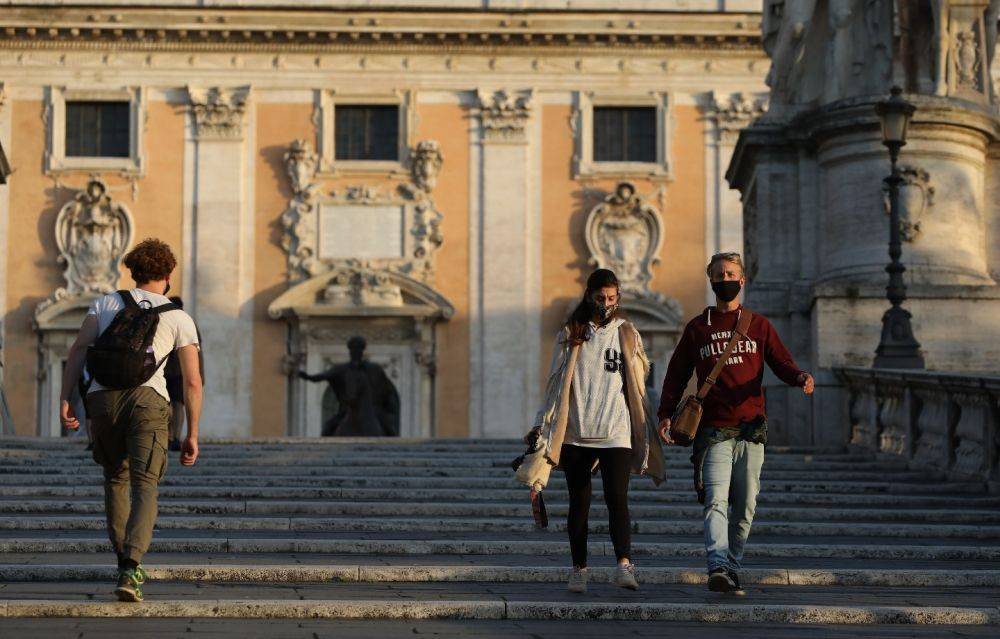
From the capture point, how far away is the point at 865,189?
18531 millimetres

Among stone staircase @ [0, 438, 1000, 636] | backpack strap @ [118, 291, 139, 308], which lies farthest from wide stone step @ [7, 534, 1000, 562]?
backpack strap @ [118, 291, 139, 308]

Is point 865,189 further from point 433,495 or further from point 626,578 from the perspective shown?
point 626,578

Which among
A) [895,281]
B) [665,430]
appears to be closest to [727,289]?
[665,430]

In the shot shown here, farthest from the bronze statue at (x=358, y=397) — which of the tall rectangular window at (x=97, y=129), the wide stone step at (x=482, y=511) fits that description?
the tall rectangular window at (x=97, y=129)

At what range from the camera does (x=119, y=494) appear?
28.6ft

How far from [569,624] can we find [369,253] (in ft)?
105

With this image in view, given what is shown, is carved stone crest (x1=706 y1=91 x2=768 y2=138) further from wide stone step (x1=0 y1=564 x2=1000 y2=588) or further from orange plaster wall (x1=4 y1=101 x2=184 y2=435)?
wide stone step (x1=0 y1=564 x2=1000 y2=588)

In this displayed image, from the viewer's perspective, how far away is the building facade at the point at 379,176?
3969 centimetres

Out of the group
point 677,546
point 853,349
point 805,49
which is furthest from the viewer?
point 805,49

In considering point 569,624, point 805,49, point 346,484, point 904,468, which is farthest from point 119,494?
point 805,49

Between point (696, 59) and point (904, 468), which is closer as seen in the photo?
point (904, 468)

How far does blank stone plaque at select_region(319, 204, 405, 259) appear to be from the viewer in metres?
40.0

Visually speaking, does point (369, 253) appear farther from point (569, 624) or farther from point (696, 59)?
point (569, 624)

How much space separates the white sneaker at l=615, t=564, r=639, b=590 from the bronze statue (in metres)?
14.9
